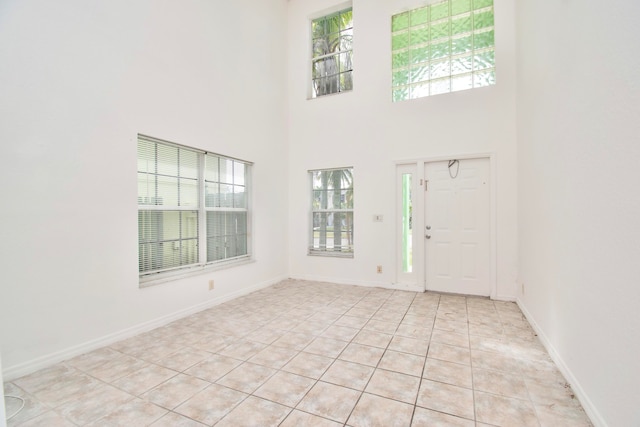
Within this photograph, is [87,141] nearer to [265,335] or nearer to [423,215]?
[265,335]

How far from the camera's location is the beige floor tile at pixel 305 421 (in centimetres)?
161

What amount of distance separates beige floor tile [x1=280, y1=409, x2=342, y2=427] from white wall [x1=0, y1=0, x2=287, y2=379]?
2.02 metres

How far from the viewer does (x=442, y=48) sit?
4.31 meters

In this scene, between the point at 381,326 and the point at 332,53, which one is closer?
the point at 381,326

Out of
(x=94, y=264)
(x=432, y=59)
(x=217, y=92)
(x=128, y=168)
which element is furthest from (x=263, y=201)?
(x=432, y=59)

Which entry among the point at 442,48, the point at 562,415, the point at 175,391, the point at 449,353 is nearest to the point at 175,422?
the point at 175,391

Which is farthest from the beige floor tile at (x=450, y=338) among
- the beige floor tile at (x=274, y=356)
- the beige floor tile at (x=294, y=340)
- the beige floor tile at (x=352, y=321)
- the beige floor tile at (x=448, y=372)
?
the beige floor tile at (x=274, y=356)

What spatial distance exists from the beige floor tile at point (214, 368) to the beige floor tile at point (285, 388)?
378mm

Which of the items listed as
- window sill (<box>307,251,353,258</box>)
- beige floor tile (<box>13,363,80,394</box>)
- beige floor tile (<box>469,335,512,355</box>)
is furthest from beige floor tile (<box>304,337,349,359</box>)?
window sill (<box>307,251,353,258</box>)

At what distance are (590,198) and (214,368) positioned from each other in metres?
2.79

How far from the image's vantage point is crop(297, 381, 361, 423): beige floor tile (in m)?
1.71

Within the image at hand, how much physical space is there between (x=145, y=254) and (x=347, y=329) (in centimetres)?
226

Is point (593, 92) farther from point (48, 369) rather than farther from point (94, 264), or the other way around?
point (48, 369)

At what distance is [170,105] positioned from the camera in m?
3.21
